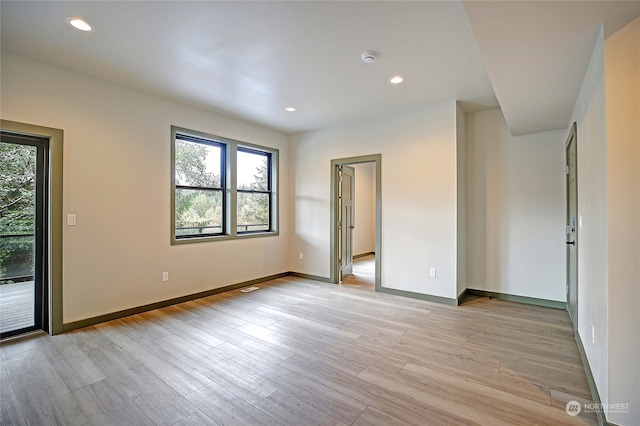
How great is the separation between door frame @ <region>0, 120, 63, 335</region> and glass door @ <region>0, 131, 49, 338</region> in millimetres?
92

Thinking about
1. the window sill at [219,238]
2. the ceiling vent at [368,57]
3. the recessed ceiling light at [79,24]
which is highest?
the recessed ceiling light at [79,24]

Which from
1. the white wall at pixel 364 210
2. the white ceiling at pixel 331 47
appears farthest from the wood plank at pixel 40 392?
the white wall at pixel 364 210

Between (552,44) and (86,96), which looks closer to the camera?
(552,44)

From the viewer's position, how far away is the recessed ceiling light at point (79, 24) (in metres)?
2.34

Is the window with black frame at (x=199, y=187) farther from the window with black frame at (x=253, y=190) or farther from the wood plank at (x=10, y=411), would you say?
the wood plank at (x=10, y=411)

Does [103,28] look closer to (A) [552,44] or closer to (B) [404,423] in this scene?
(A) [552,44]

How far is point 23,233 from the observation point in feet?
9.82

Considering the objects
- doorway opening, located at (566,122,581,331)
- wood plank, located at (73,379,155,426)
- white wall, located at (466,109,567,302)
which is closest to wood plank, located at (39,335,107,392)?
wood plank, located at (73,379,155,426)

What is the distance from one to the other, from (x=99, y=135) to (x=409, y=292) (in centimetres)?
447

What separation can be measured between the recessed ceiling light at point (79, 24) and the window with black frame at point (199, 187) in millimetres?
1832

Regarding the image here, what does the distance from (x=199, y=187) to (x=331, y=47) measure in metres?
2.86

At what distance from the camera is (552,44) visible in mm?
1999

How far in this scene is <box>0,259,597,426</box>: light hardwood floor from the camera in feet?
6.19

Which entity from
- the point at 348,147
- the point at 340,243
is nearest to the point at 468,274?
the point at 340,243
